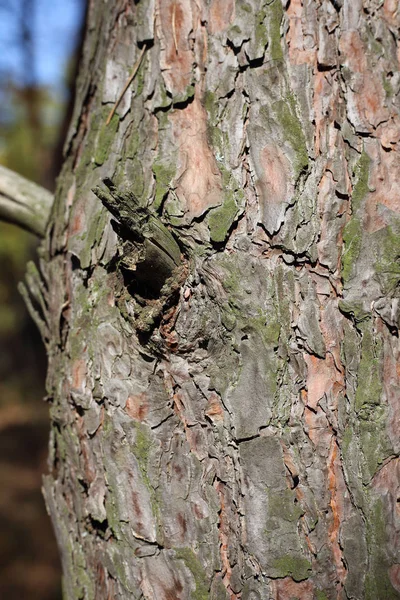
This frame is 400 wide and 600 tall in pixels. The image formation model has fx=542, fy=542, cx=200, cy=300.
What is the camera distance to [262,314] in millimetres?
1157

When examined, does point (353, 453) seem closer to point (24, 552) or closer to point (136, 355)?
point (136, 355)

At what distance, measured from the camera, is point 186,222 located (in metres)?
1.19

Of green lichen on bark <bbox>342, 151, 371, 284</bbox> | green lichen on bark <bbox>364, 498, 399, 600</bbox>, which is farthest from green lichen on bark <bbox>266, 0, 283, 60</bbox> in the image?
green lichen on bark <bbox>364, 498, 399, 600</bbox>

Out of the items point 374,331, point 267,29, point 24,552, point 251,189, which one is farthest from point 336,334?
point 24,552

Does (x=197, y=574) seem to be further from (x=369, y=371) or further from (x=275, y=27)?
(x=275, y=27)

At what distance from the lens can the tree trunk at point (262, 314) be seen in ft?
3.77

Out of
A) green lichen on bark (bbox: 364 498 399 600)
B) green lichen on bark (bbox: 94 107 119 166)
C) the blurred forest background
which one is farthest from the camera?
the blurred forest background

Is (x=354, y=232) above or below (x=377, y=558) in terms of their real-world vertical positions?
above

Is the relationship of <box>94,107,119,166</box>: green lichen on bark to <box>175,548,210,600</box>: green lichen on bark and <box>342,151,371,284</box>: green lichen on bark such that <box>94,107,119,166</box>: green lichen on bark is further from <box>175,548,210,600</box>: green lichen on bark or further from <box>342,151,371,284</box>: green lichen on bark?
<box>175,548,210,600</box>: green lichen on bark

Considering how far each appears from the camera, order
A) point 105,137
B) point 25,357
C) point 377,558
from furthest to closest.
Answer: point 25,357 < point 105,137 < point 377,558

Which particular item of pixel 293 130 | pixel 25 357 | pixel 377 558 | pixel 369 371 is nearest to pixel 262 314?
pixel 369 371

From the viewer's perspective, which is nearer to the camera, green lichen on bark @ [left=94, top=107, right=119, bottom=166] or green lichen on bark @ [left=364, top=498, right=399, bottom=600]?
green lichen on bark @ [left=364, top=498, right=399, bottom=600]

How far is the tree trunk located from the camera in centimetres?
115

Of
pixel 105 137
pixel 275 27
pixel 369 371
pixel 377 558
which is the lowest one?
pixel 377 558
